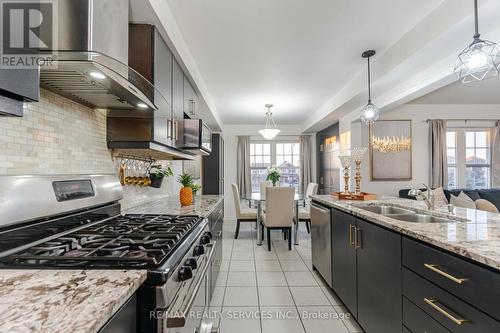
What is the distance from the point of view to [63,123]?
1505 millimetres

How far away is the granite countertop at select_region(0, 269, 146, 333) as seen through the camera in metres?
0.55

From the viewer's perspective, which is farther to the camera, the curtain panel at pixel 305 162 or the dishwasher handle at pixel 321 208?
the curtain panel at pixel 305 162

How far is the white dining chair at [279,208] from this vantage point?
409 centimetres

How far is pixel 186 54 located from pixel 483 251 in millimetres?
2649

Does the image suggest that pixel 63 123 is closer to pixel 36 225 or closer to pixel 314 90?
pixel 36 225

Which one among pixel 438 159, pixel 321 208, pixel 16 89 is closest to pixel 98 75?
pixel 16 89

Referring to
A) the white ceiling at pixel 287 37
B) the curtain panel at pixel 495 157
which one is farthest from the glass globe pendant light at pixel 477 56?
the curtain panel at pixel 495 157

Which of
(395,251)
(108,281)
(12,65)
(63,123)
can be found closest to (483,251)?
(395,251)

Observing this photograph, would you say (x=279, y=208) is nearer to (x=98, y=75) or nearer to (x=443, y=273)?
(x=443, y=273)

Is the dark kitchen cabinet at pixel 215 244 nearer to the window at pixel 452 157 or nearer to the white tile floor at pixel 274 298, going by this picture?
the white tile floor at pixel 274 298

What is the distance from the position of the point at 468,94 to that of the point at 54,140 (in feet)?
19.2

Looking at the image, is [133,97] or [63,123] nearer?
[133,97]

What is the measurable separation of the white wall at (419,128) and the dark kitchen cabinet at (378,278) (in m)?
3.47

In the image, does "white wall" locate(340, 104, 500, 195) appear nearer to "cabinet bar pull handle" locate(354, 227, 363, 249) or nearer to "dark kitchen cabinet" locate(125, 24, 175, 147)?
"cabinet bar pull handle" locate(354, 227, 363, 249)
